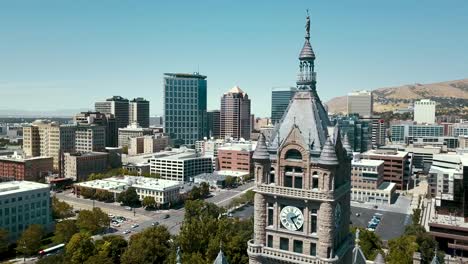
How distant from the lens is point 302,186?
33.9 m

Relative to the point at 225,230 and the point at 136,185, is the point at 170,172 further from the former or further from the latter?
the point at 225,230

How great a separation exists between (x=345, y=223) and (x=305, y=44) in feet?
59.3

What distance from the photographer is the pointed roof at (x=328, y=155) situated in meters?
32.1

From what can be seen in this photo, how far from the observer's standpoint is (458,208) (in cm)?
11212

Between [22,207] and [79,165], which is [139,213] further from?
[79,165]

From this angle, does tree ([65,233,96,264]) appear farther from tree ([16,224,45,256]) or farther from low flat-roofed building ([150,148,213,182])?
low flat-roofed building ([150,148,213,182])

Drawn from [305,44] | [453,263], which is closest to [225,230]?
[305,44]

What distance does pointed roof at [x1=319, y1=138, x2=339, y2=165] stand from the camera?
105 feet

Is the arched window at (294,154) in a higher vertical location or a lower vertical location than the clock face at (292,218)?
higher

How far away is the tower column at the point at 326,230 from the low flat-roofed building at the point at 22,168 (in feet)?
573

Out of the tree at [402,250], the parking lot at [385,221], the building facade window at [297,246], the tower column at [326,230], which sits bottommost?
the parking lot at [385,221]

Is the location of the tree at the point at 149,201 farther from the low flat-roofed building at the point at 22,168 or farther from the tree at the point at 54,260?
the low flat-roofed building at the point at 22,168

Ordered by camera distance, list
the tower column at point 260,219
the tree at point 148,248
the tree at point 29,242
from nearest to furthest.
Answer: the tower column at point 260,219, the tree at point 148,248, the tree at point 29,242

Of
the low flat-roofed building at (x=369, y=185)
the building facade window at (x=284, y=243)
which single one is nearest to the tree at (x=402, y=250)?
the building facade window at (x=284, y=243)
